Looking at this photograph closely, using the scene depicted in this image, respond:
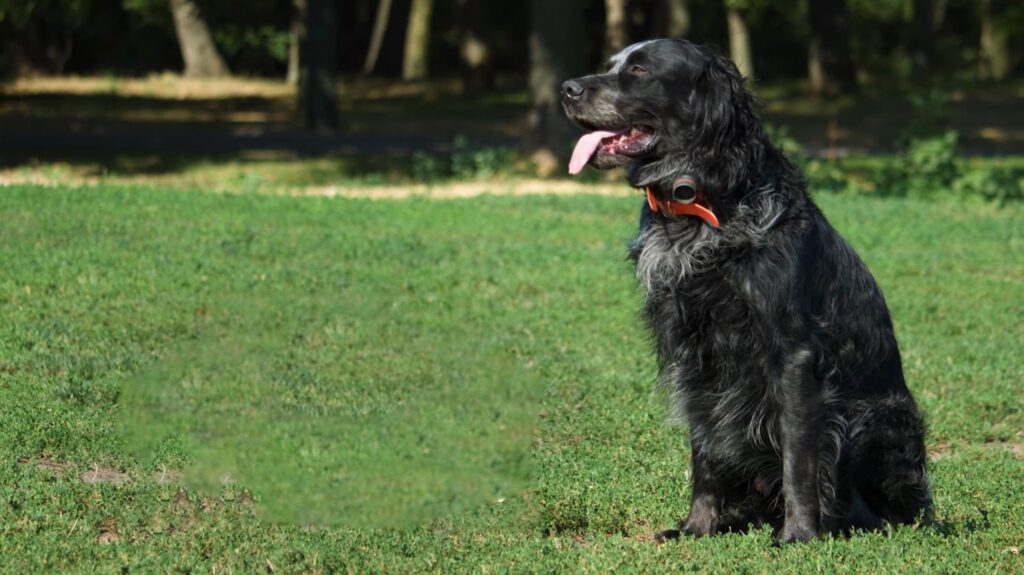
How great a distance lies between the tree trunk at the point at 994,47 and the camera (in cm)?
4872

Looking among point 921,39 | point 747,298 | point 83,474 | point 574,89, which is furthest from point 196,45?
point 747,298

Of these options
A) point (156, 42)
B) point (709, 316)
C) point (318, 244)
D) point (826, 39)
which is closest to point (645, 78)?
point (709, 316)

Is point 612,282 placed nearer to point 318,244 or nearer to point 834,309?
point 318,244

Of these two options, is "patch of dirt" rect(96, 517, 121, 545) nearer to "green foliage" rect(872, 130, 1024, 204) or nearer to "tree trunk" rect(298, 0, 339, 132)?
"green foliage" rect(872, 130, 1024, 204)

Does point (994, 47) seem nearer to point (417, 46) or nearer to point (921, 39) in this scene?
point (921, 39)

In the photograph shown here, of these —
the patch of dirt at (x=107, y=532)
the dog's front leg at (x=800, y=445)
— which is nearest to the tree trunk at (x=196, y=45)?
the patch of dirt at (x=107, y=532)

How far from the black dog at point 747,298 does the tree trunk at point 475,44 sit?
34.9m

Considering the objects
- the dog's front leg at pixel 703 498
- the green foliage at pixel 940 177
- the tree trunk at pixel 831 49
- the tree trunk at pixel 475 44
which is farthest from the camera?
the tree trunk at pixel 475 44

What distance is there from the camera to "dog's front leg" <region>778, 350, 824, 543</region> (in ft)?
19.2

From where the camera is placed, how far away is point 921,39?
45781 mm

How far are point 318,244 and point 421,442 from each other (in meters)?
5.39

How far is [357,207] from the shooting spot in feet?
50.0

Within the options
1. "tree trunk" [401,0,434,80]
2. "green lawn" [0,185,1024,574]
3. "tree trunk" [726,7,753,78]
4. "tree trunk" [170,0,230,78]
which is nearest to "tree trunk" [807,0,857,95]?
"tree trunk" [726,7,753,78]

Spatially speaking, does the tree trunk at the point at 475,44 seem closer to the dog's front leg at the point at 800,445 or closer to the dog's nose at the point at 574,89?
the dog's nose at the point at 574,89
